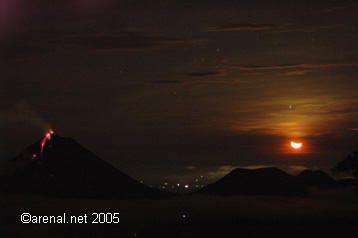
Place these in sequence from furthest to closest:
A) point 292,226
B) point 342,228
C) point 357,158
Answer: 1. point 292,226
2. point 342,228
3. point 357,158

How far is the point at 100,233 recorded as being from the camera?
138 m

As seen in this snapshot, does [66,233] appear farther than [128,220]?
No

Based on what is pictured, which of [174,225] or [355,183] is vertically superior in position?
[174,225]

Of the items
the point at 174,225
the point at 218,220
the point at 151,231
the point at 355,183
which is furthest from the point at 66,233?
the point at 355,183

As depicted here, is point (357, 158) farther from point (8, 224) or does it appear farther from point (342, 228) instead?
point (8, 224)

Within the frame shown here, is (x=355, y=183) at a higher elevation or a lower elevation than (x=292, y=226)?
lower

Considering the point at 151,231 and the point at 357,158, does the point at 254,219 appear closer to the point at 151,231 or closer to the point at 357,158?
the point at 151,231

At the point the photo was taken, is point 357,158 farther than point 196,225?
No

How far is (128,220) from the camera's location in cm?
15388

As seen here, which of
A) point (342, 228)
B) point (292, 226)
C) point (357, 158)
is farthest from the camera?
point (292, 226)

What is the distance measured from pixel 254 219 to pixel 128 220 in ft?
91.1

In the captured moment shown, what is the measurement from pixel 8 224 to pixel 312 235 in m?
57.6

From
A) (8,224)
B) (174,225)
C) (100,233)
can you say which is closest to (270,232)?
(174,225)

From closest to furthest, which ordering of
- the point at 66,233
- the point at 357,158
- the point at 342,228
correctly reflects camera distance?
the point at 357,158, the point at 66,233, the point at 342,228
